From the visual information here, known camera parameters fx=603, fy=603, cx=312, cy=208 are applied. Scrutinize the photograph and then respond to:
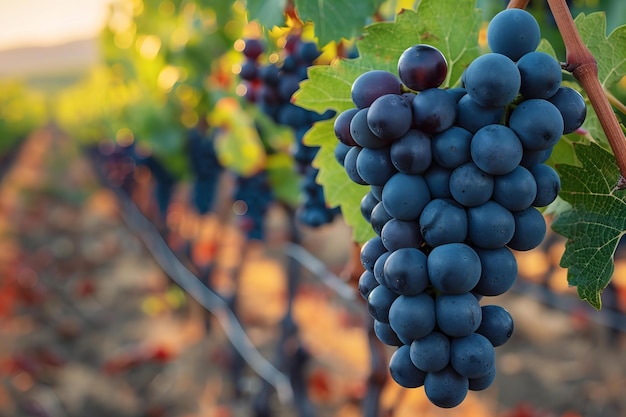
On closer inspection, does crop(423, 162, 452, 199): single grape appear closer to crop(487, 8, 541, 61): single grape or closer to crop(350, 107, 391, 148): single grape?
crop(350, 107, 391, 148): single grape

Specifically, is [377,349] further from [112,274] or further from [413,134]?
[112,274]

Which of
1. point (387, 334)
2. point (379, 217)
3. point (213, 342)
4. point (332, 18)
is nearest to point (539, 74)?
point (379, 217)

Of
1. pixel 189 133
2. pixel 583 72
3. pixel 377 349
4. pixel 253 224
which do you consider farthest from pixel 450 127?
pixel 189 133

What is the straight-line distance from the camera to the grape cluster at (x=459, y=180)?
0.75 m

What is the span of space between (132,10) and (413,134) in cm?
385

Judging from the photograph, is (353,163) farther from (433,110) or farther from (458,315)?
(458,315)

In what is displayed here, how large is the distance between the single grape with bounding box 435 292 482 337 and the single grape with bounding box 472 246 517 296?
3 centimetres

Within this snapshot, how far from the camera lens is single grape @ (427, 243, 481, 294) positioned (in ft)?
2.44

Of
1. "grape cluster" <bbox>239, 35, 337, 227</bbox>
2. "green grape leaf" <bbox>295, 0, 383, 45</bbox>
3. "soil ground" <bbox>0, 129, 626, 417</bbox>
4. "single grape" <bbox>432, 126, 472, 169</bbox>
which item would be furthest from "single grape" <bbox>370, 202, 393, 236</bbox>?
"grape cluster" <bbox>239, 35, 337, 227</bbox>

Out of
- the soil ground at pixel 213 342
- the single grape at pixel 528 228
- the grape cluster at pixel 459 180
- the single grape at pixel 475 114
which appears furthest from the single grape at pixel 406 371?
the soil ground at pixel 213 342

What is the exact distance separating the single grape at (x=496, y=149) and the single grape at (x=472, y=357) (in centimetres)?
22

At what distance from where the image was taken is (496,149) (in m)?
0.73

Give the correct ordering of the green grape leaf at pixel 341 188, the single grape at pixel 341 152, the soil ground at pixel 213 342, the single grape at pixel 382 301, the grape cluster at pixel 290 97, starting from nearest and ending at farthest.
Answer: the single grape at pixel 382 301 < the single grape at pixel 341 152 < the green grape leaf at pixel 341 188 < the grape cluster at pixel 290 97 < the soil ground at pixel 213 342

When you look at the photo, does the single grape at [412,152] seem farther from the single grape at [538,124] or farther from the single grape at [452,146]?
the single grape at [538,124]
